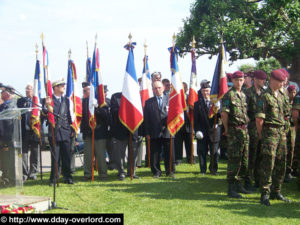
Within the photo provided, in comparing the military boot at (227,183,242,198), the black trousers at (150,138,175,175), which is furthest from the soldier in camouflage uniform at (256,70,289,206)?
the black trousers at (150,138,175,175)

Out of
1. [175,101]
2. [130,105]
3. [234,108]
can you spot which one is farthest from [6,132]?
[175,101]

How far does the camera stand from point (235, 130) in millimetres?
6645

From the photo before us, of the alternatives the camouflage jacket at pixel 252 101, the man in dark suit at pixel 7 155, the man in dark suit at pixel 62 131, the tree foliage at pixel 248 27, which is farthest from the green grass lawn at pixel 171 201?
the tree foliage at pixel 248 27

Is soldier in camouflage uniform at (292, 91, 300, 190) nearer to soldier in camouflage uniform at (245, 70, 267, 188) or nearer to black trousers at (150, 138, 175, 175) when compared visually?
soldier in camouflage uniform at (245, 70, 267, 188)

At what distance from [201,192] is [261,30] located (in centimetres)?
1261

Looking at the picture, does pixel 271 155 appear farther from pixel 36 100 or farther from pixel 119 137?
pixel 36 100

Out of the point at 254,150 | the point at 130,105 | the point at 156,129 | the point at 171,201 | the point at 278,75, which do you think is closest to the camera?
the point at 278,75

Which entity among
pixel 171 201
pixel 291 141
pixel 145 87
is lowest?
pixel 171 201

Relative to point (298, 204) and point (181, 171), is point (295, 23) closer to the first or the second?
point (181, 171)

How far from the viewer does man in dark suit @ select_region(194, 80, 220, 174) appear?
29.8 feet

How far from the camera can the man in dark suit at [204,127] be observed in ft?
29.8

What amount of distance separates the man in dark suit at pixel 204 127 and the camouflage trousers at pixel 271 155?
2584mm

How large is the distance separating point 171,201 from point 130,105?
9.27 feet

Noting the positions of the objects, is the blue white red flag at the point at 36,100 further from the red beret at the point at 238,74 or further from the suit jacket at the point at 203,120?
the red beret at the point at 238,74
